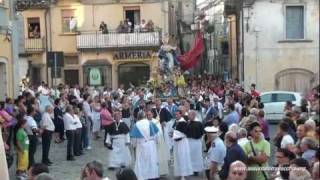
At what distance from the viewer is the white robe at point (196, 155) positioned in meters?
14.1

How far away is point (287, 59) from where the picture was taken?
18.3 feet

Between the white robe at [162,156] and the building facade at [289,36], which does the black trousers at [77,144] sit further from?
the building facade at [289,36]

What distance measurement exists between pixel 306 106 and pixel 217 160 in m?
7.93

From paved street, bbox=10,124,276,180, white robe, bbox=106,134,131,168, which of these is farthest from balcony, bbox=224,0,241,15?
white robe, bbox=106,134,131,168

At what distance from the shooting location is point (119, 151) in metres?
15.4

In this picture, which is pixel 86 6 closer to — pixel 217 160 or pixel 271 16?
pixel 217 160

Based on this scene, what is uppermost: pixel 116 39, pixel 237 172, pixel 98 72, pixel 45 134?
pixel 116 39

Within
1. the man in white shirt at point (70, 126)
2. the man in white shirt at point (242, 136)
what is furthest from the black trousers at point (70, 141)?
the man in white shirt at point (242, 136)

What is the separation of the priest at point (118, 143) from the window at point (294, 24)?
37.0ft

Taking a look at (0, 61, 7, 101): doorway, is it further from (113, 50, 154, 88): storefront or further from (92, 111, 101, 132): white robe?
(113, 50, 154, 88): storefront

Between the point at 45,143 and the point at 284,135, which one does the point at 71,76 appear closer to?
the point at 45,143

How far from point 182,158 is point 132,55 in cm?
2874

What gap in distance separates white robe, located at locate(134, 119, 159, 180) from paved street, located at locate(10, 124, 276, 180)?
0.95m

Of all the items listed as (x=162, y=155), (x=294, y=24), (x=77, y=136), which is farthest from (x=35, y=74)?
(x=294, y=24)
